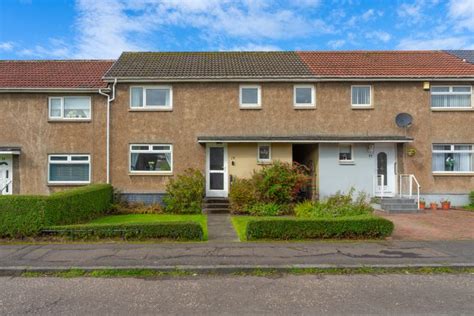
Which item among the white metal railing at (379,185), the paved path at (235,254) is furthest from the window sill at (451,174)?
the paved path at (235,254)

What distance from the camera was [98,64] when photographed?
17.5m

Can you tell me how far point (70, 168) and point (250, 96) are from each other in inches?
344

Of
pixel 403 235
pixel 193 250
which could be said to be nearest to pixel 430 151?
pixel 403 235

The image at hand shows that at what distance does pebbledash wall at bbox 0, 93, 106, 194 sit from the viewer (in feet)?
48.4

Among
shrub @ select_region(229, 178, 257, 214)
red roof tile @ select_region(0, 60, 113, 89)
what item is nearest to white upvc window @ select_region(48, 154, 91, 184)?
red roof tile @ select_region(0, 60, 113, 89)

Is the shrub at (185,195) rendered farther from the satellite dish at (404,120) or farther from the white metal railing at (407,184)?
the satellite dish at (404,120)

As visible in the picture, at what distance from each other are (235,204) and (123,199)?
16.7 feet

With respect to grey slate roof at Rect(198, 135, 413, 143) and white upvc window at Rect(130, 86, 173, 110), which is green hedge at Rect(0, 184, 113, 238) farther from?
white upvc window at Rect(130, 86, 173, 110)

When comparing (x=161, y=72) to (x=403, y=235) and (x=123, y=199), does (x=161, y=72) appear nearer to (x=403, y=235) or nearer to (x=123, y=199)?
(x=123, y=199)

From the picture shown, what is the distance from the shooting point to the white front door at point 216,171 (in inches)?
576

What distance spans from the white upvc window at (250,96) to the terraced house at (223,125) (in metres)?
0.05

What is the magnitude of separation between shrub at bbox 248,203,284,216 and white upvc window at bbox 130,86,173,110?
6005 mm

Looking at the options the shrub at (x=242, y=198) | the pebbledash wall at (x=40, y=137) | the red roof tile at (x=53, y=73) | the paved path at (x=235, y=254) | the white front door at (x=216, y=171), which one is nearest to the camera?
the paved path at (x=235, y=254)

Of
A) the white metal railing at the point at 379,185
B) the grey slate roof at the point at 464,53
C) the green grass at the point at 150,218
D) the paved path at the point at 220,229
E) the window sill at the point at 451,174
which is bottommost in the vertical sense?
the green grass at the point at 150,218
